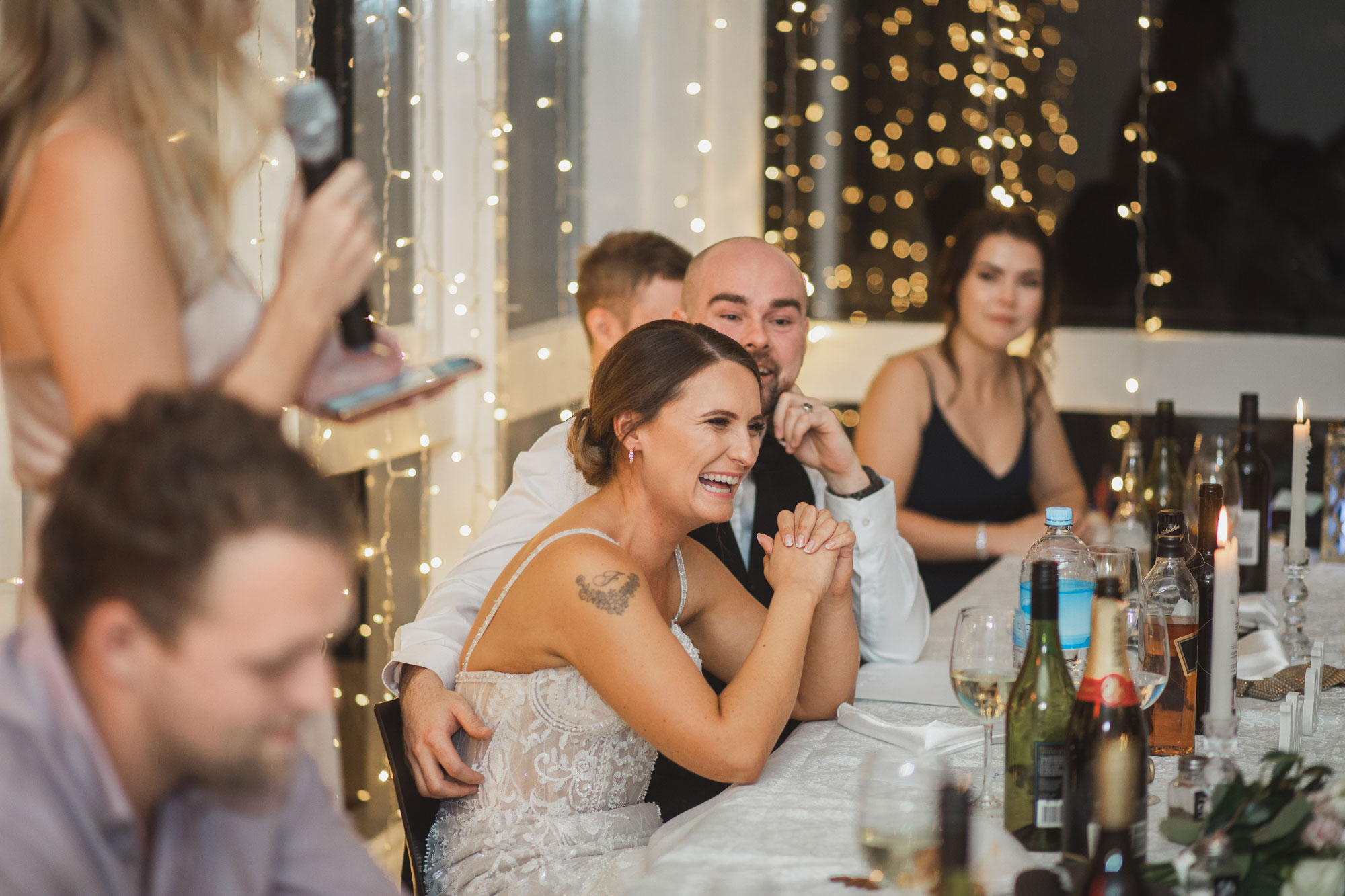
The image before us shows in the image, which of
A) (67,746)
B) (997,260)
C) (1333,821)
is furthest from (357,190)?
(997,260)

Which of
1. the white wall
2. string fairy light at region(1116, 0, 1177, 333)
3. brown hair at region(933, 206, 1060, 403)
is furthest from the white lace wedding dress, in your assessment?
string fairy light at region(1116, 0, 1177, 333)

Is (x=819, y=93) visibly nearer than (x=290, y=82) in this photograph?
No

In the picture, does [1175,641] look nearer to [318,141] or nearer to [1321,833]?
[1321,833]

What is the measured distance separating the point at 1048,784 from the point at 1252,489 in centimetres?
139

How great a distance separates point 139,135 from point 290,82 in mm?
1259

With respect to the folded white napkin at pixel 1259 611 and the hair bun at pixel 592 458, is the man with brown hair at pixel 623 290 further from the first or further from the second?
the folded white napkin at pixel 1259 611

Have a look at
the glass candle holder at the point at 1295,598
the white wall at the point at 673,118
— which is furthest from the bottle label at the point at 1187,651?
the white wall at the point at 673,118

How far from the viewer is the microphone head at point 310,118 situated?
39.4 inches

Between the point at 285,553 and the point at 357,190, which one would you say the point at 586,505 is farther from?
the point at 285,553

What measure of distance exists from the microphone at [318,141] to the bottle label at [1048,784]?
0.74 m

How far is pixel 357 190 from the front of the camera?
3.57 feet

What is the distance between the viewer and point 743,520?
2236 millimetres

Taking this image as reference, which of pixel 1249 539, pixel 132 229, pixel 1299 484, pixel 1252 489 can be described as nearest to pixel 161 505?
pixel 132 229

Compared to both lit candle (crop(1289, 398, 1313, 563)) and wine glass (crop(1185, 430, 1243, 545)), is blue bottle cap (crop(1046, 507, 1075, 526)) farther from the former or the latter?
wine glass (crop(1185, 430, 1243, 545))
